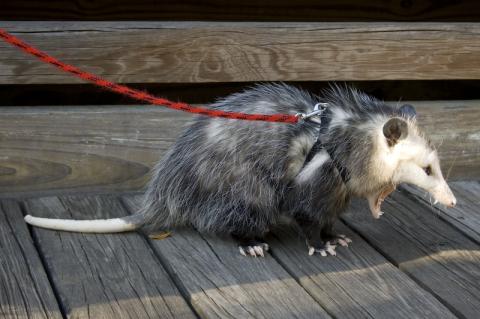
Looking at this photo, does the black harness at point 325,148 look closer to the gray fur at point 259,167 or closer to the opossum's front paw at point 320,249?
the gray fur at point 259,167

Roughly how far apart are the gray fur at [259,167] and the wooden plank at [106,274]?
213 mm

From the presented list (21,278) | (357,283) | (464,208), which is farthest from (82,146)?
(464,208)

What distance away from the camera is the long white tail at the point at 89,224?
2.95 metres

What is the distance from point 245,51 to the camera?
3.39 m

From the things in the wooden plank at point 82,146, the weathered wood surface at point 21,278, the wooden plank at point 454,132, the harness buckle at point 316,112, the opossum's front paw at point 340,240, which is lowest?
the weathered wood surface at point 21,278

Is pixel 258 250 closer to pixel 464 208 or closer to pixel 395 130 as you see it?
pixel 395 130

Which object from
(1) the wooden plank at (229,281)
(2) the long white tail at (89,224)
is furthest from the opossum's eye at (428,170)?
(2) the long white tail at (89,224)

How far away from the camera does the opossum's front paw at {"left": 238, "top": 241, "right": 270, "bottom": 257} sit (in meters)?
2.87

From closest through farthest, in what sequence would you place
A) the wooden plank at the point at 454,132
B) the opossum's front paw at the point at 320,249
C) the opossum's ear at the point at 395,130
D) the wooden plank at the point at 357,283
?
1. the wooden plank at the point at 357,283
2. the opossum's ear at the point at 395,130
3. the opossum's front paw at the point at 320,249
4. the wooden plank at the point at 454,132

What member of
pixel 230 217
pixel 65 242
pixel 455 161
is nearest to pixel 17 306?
pixel 65 242

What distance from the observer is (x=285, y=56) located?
3.44 m
